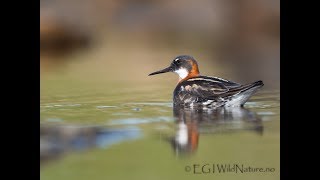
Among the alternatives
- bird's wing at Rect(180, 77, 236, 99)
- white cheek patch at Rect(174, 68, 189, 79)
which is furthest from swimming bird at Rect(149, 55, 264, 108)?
white cheek patch at Rect(174, 68, 189, 79)

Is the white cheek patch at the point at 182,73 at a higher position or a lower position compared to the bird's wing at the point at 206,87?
higher

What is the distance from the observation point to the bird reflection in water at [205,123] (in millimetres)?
6707

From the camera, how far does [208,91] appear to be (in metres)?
7.63

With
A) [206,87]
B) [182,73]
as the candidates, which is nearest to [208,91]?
[206,87]

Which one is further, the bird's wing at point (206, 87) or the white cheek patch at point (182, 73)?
the white cheek patch at point (182, 73)

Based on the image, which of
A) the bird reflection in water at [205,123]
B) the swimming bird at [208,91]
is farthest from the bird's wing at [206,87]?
the bird reflection in water at [205,123]

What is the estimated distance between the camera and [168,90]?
26.5 feet

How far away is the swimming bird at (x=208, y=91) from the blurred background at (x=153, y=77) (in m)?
0.11

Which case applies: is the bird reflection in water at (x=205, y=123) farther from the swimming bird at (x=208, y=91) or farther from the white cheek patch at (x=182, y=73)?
the white cheek patch at (x=182, y=73)

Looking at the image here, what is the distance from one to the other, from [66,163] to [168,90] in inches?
79.0

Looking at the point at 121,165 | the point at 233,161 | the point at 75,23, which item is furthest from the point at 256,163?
the point at 75,23

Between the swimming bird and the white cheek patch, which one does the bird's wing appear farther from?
the white cheek patch

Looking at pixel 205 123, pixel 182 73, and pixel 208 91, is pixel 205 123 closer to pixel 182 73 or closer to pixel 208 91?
pixel 208 91

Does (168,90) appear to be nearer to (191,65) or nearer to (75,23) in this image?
(191,65)
